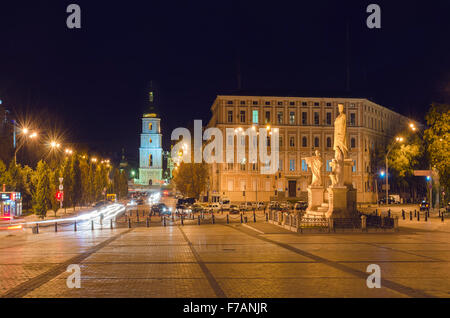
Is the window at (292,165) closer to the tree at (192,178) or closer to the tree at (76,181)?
the tree at (192,178)

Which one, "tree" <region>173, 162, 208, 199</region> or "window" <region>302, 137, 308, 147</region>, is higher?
"window" <region>302, 137, 308, 147</region>

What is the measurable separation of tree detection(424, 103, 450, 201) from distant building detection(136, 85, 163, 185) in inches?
5630

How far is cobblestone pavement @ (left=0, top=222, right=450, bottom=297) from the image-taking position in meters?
12.7

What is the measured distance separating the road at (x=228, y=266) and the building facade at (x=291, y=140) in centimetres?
5505

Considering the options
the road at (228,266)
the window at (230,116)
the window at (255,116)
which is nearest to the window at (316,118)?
the window at (255,116)

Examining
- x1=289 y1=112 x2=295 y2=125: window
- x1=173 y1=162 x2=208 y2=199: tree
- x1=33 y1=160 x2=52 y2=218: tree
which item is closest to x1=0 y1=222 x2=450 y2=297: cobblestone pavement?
x1=33 y1=160 x2=52 y2=218: tree

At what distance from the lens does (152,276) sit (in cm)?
1479

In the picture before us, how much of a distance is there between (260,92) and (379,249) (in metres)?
67.1

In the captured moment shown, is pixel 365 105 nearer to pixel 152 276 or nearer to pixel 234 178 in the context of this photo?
pixel 234 178

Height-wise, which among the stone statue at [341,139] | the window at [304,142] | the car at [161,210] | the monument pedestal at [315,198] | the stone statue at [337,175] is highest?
the window at [304,142]

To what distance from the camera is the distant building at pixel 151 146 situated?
184m

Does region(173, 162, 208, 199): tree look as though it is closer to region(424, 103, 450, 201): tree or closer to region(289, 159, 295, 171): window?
region(289, 159, 295, 171): window

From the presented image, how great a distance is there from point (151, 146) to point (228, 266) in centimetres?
17003
